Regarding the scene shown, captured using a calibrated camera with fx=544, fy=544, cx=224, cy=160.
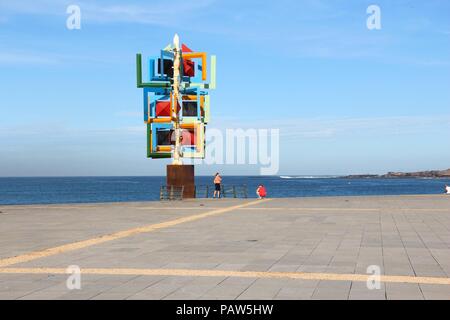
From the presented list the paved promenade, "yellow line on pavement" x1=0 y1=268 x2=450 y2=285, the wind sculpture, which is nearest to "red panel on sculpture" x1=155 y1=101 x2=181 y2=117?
the wind sculpture

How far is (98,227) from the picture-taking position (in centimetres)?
1641

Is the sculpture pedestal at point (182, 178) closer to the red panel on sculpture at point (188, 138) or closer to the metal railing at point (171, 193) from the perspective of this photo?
the metal railing at point (171, 193)

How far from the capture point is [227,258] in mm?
10359

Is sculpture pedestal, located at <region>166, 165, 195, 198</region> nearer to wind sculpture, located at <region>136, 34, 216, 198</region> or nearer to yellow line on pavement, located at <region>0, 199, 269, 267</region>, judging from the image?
wind sculpture, located at <region>136, 34, 216, 198</region>

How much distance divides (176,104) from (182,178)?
184 inches

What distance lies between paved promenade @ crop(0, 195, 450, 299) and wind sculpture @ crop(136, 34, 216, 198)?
16.1 m

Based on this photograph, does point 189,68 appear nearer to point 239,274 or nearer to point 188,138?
point 188,138

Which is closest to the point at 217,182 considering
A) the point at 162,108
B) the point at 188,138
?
the point at 188,138

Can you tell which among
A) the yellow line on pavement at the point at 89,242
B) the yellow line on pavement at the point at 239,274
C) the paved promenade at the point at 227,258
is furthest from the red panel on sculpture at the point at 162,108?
the yellow line on pavement at the point at 239,274

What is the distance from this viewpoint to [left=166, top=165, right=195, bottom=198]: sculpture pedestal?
1291 inches

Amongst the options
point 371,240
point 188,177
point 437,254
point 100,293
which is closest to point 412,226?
point 371,240

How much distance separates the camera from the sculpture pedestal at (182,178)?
3278 cm

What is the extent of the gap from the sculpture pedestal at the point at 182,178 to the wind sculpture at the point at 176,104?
3.06 ft
